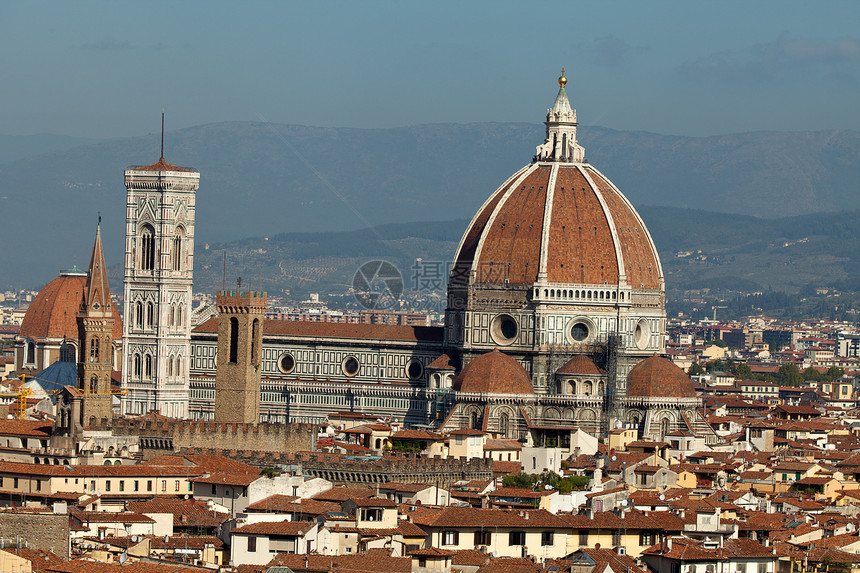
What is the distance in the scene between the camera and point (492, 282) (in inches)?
4727

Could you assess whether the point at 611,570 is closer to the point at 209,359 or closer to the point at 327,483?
the point at 327,483

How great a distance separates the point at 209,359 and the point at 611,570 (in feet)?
251

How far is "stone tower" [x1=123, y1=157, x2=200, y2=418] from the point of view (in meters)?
119

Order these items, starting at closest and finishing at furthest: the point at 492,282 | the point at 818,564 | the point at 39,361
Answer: the point at 818,564
the point at 492,282
the point at 39,361

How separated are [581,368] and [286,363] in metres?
18.1

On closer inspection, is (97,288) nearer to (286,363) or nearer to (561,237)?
(286,363)

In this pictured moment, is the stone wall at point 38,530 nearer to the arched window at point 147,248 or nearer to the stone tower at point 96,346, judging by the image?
the stone tower at point 96,346

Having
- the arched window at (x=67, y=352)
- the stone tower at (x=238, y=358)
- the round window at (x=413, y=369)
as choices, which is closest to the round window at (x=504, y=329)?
the round window at (x=413, y=369)

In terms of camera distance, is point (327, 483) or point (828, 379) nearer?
point (327, 483)

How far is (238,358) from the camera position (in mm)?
94250

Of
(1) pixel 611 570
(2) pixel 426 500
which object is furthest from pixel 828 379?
(1) pixel 611 570

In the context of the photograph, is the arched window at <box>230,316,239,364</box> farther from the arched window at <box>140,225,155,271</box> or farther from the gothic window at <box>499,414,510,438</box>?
the arched window at <box>140,225,155,271</box>

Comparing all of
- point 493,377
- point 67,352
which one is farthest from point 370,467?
point 67,352

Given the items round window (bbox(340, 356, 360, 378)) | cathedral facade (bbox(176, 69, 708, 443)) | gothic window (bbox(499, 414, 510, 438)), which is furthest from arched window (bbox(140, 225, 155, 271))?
gothic window (bbox(499, 414, 510, 438))
